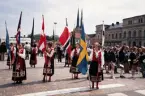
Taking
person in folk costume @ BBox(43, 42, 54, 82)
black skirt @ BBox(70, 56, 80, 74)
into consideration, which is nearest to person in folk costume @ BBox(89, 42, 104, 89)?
person in folk costume @ BBox(43, 42, 54, 82)

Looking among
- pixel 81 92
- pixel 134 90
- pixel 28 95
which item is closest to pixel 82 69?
pixel 81 92

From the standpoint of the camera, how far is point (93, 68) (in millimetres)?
10031

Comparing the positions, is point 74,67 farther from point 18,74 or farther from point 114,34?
point 114,34

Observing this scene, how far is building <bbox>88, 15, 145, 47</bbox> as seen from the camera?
236 feet

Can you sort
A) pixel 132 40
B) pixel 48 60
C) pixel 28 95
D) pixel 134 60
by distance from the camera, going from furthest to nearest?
1. pixel 132 40
2. pixel 134 60
3. pixel 48 60
4. pixel 28 95

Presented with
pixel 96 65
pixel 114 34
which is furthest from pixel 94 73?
pixel 114 34

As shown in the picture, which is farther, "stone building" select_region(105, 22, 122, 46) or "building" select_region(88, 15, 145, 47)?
"stone building" select_region(105, 22, 122, 46)

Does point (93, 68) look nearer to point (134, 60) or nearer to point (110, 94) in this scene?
point (110, 94)

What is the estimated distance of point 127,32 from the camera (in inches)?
3098

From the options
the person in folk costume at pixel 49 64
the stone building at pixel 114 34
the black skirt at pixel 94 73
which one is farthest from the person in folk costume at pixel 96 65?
the stone building at pixel 114 34

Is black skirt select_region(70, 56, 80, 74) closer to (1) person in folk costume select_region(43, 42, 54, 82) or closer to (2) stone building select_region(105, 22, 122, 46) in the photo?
(1) person in folk costume select_region(43, 42, 54, 82)

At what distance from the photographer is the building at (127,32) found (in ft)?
236

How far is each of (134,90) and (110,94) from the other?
148 centimetres

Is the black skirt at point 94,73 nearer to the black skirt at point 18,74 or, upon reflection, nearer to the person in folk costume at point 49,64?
the person in folk costume at point 49,64
